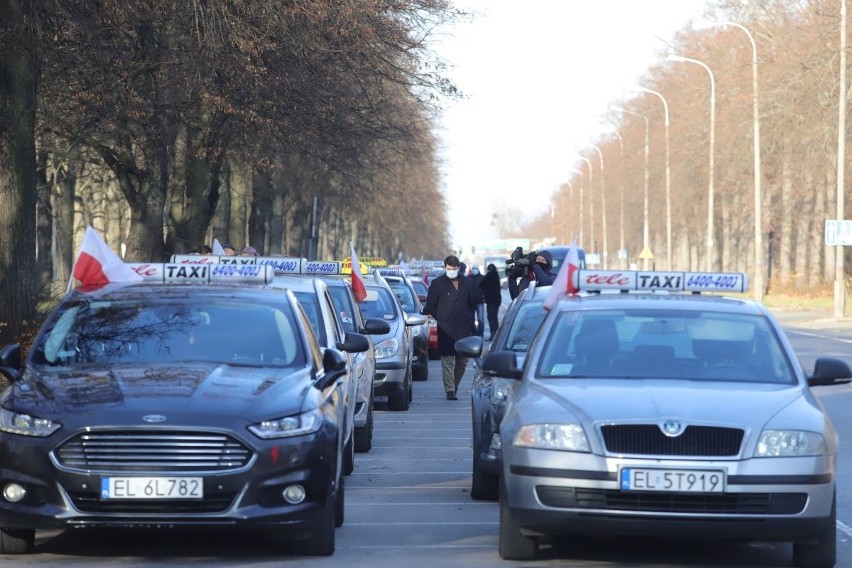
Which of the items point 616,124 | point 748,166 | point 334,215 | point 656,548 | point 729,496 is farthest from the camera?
point 616,124

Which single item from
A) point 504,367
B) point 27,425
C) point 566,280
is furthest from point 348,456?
point 27,425

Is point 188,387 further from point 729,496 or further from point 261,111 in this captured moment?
point 261,111

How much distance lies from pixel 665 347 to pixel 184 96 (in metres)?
17.8

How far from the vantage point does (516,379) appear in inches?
364

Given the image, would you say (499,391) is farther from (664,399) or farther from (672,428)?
(672,428)

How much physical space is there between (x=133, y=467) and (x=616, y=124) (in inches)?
3531

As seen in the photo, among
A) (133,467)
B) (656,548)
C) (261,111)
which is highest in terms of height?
(261,111)

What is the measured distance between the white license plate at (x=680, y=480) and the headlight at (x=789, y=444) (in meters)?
0.27

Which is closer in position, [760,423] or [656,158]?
[760,423]

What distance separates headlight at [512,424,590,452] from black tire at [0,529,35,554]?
9.04 feet

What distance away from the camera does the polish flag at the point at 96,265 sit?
412 inches

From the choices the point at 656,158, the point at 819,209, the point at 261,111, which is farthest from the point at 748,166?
the point at 261,111

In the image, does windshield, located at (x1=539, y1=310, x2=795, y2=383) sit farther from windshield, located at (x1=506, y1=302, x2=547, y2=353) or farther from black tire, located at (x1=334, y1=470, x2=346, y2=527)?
windshield, located at (x1=506, y1=302, x2=547, y2=353)

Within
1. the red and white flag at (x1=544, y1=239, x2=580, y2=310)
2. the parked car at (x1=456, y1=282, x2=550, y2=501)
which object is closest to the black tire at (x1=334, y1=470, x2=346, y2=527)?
the parked car at (x1=456, y1=282, x2=550, y2=501)
